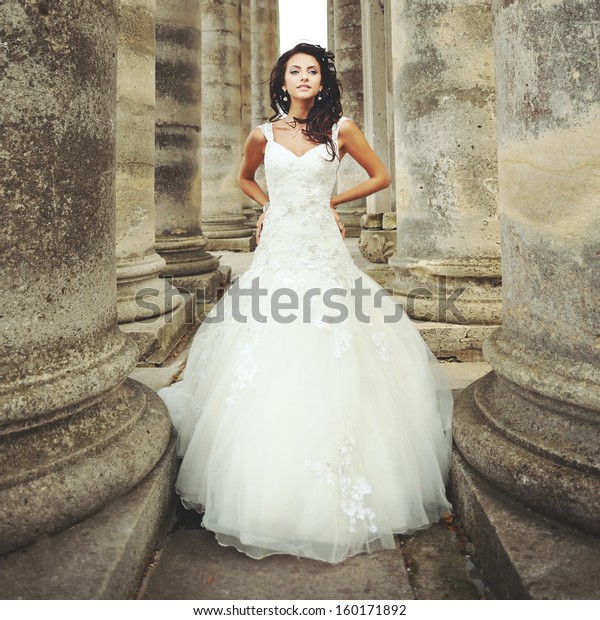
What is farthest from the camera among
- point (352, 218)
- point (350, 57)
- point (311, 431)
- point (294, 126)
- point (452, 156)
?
point (352, 218)

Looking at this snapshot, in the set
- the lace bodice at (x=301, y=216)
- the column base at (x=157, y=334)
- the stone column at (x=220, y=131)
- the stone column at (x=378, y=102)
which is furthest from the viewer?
the stone column at (x=220, y=131)

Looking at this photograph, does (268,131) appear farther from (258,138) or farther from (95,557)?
(95,557)

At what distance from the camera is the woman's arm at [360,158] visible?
3.39 m

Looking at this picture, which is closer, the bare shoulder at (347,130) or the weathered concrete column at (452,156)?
the bare shoulder at (347,130)

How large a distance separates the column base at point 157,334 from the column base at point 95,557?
8.06 feet

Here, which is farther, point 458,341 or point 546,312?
point 458,341

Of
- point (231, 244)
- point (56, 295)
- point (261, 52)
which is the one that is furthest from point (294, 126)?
Answer: point (261, 52)

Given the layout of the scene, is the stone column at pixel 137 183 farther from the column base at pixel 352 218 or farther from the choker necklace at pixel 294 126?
the column base at pixel 352 218

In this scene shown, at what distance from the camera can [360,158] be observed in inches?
137

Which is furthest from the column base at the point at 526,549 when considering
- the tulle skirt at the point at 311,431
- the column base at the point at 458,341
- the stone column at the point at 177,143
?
the stone column at the point at 177,143

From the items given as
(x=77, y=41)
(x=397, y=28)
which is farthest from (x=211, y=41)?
(x=77, y=41)

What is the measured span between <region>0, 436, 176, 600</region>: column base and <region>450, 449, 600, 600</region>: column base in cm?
131

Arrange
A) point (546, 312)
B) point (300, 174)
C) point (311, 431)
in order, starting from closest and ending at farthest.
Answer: point (546, 312), point (311, 431), point (300, 174)

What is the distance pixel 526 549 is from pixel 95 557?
1447 mm
